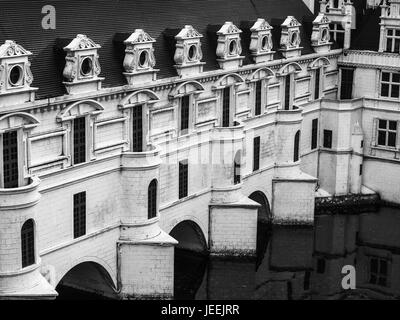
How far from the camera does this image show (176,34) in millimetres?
44719

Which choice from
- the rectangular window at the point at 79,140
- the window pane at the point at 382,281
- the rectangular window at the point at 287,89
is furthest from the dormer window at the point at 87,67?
the window pane at the point at 382,281

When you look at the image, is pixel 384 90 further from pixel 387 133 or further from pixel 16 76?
pixel 16 76

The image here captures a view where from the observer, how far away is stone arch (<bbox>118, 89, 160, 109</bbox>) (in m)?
40.2

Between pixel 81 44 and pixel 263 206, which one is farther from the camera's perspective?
pixel 263 206

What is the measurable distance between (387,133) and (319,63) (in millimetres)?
7482

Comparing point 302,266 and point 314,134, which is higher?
point 314,134

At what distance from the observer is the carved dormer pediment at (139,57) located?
4009 cm

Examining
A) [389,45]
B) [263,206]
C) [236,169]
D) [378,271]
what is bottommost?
[378,271]

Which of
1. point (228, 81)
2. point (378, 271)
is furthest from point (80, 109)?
point (378, 271)

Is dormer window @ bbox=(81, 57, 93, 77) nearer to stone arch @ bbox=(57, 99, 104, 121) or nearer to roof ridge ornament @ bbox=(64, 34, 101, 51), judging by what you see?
roof ridge ornament @ bbox=(64, 34, 101, 51)

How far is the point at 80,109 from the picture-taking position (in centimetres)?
3747

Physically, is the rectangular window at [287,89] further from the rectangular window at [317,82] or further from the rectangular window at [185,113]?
the rectangular window at [185,113]

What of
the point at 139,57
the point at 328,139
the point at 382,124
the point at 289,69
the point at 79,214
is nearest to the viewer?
the point at 79,214

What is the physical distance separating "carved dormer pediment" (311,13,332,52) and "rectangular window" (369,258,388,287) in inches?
645
